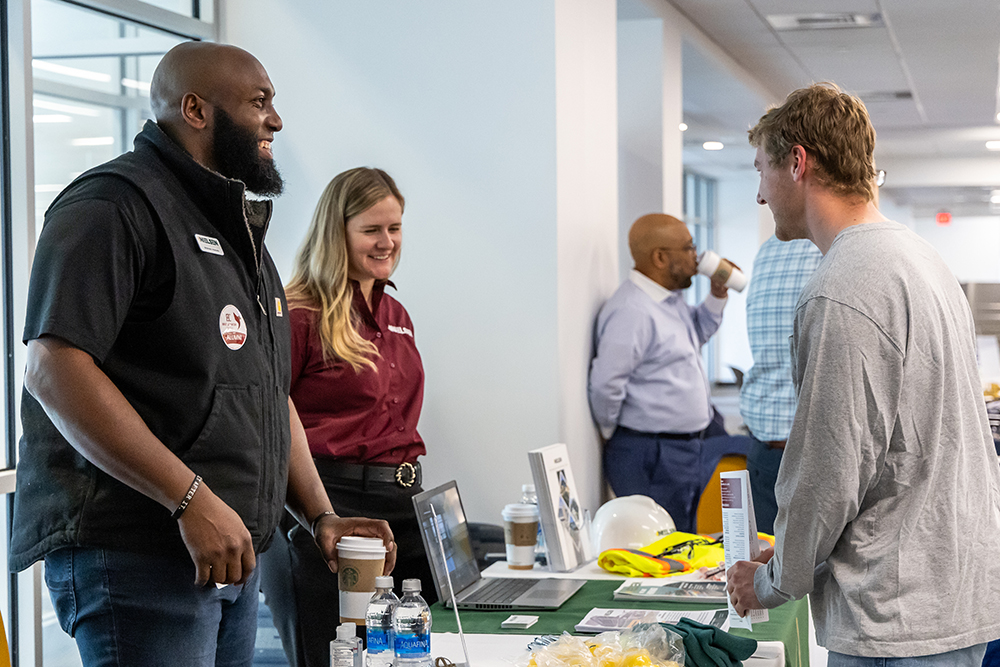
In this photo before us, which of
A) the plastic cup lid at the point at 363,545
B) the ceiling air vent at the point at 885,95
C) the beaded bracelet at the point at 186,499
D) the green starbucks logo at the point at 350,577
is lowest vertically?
the green starbucks logo at the point at 350,577

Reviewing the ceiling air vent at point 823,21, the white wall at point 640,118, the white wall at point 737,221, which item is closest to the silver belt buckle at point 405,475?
the white wall at point 640,118

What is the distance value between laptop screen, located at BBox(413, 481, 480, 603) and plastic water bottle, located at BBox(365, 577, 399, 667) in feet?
1.92

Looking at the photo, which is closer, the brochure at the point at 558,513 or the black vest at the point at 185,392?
the black vest at the point at 185,392

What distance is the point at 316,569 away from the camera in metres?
2.49

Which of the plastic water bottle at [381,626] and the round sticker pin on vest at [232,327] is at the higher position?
the round sticker pin on vest at [232,327]

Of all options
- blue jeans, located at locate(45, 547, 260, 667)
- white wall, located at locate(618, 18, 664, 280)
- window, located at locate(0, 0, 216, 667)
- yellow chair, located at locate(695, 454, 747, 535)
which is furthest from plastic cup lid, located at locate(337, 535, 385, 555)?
white wall, located at locate(618, 18, 664, 280)

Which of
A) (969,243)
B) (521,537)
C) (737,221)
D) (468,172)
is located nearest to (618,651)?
(521,537)

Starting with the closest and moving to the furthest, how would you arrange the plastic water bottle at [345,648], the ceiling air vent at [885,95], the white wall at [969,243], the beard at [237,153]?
the plastic water bottle at [345,648] < the beard at [237,153] < the ceiling air vent at [885,95] < the white wall at [969,243]

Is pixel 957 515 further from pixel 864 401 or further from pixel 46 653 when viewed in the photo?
pixel 46 653

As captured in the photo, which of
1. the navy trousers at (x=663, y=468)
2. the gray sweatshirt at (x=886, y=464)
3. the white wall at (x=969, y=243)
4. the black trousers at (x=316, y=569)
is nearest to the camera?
the gray sweatshirt at (x=886, y=464)

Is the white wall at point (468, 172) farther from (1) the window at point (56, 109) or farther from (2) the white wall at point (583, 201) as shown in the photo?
(1) the window at point (56, 109)

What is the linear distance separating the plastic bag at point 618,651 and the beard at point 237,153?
92 centimetres

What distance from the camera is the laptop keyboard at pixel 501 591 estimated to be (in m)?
2.21

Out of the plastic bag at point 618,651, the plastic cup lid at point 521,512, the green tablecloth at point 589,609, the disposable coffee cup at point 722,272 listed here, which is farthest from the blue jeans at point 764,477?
the plastic bag at point 618,651
